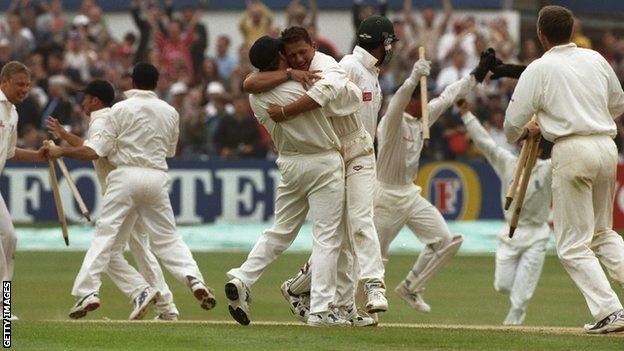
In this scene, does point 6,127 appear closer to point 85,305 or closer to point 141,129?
point 141,129

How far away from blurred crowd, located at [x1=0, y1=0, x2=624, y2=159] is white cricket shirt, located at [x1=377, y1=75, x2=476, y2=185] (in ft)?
36.3

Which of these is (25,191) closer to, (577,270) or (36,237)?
(36,237)

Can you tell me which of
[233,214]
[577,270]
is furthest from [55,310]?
[233,214]

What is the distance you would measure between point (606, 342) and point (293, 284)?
3150 mm

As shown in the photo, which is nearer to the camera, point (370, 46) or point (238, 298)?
point (238, 298)

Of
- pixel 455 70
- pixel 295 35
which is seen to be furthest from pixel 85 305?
pixel 455 70

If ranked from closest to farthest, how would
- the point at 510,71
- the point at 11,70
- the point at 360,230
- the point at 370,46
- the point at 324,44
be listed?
the point at 360,230, the point at 370,46, the point at 510,71, the point at 11,70, the point at 324,44

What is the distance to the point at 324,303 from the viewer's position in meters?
13.2

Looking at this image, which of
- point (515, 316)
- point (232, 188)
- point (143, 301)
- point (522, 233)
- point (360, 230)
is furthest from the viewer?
point (232, 188)

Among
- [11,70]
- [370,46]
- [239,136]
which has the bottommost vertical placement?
[239,136]

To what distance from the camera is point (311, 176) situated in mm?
13234

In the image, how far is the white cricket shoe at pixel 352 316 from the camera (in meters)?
13.6

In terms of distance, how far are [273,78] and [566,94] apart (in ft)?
7.94

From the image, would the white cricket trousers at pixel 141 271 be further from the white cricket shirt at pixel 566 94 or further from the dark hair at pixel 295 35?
the white cricket shirt at pixel 566 94
